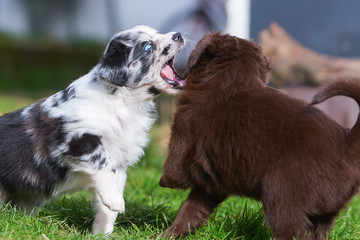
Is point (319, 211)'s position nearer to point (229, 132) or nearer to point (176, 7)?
point (229, 132)

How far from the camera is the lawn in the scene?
10.6ft

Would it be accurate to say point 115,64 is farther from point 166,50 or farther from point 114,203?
point 114,203

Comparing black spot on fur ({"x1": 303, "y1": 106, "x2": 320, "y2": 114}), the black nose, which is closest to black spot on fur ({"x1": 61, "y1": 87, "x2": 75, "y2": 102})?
the black nose

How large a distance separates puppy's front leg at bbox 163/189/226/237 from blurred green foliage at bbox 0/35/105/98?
904 centimetres

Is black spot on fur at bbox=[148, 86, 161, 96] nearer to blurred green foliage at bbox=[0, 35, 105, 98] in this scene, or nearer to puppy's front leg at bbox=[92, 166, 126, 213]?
puppy's front leg at bbox=[92, 166, 126, 213]

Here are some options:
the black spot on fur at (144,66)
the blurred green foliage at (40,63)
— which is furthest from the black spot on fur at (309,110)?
the blurred green foliage at (40,63)

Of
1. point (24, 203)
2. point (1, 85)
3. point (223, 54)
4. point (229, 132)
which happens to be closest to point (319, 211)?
point (229, 132)

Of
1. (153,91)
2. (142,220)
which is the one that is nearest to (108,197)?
(142,220)

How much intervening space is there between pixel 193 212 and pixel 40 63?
11.6 m

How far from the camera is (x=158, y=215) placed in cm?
384

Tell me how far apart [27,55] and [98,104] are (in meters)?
11.1

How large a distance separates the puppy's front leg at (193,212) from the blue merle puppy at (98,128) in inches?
15.4

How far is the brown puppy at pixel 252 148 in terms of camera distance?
2695 millimetres

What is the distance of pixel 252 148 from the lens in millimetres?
2834
